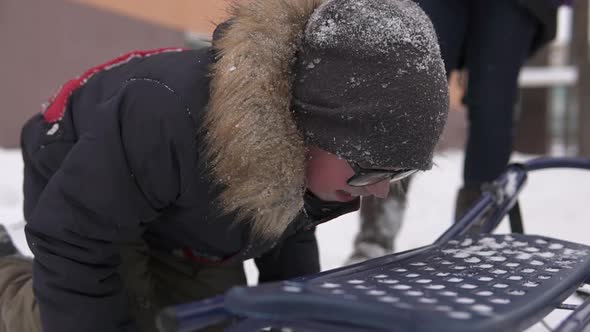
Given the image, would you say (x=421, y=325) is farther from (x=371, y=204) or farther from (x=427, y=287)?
(x=371, y=204)

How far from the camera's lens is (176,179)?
2.93ft

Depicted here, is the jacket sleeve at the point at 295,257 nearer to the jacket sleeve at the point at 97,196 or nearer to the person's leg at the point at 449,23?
the jacket sleeve at the point at 97,196

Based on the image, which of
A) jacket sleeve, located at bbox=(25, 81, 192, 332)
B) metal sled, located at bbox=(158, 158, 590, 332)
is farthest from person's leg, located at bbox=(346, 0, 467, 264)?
jacket sleeve, located at bbox=(25, 81, 192, 332)

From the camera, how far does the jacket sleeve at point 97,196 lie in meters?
0.84

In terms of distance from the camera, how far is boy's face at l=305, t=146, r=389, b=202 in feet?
2.81

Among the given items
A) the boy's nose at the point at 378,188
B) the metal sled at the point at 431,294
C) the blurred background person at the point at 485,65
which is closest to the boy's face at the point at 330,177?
the boy's nose at the point at 378,188

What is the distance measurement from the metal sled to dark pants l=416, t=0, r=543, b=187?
42 centimetres

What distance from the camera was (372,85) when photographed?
0.78 meters

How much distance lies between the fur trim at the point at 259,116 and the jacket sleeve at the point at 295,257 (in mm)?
340

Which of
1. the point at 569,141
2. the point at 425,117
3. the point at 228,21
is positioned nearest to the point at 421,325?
the point at 425,117

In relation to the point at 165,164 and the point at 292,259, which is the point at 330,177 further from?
the point at 292,259

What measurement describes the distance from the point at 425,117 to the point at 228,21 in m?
0.33

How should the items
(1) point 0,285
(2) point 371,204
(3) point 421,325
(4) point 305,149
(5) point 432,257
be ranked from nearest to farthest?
(3) point 421,325 → (4) point 305,149 → (5) point 432,257 → (1) point 0,285 → (2) point 371,204

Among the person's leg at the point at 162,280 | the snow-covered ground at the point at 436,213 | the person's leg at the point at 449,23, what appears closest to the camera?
the person's leg at the point at 162,280
